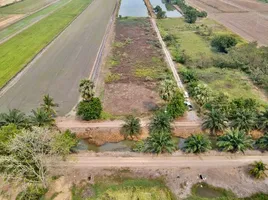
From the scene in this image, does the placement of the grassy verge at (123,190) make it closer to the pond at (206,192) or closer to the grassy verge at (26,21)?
the pond at (206,192)

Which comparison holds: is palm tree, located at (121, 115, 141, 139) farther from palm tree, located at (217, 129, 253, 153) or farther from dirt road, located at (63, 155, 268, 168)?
palm tree, located at (217, 129, 253, 153)

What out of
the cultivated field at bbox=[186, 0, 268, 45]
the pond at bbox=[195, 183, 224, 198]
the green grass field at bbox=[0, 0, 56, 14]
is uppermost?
the pond at bbox=[195, 183, 224, 198]

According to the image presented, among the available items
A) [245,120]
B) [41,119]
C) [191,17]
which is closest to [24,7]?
[191,17]

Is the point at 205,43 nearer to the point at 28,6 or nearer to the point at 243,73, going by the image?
the point at 243,73

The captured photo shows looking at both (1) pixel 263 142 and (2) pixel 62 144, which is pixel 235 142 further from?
(2) pixel 62 144

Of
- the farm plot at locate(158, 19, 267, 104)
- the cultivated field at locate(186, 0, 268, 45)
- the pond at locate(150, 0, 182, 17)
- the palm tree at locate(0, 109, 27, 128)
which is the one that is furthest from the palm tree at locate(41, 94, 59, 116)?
the pond at locate(150, 0, 182, 17)
